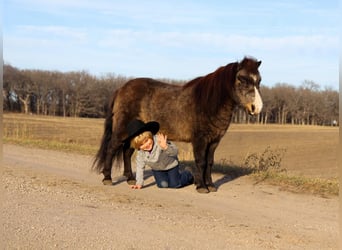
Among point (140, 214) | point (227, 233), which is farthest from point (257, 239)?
point (140, 214)

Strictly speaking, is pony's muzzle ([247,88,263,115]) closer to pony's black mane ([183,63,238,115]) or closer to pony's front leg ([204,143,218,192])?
pony's black mane ([183,63,238,115])

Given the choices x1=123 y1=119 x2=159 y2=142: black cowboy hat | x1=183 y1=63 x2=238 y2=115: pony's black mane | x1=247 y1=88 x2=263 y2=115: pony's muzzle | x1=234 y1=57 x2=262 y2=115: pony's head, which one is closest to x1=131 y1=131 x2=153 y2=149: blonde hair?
x1=123 y1=119 x2=159 y2=142: black cowboy hat

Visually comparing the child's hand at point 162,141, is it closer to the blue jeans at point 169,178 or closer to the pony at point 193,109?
the pony at point 193,109

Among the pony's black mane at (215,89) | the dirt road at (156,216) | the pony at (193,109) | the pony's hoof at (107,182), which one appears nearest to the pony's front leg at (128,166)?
the pony at (193,109)

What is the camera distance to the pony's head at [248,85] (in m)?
7.97

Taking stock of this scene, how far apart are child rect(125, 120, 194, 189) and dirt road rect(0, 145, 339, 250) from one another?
0.98 feet

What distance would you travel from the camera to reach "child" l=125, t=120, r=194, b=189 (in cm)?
877

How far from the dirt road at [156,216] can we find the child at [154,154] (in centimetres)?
30

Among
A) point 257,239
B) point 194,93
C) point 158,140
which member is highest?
point 194,93

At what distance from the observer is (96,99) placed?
3255 inches

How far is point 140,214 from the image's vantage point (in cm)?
655

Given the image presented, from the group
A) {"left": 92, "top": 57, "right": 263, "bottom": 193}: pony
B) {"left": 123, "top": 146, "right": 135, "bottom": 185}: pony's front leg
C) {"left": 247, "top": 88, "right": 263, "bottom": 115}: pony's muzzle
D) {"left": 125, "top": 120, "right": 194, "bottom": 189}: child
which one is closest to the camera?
{"left": 247, "top": 88, "right": 263, "bottom": 115}: pony's muzzle

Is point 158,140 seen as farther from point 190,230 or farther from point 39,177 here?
point 190,230

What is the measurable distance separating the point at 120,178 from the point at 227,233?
4656 mm
